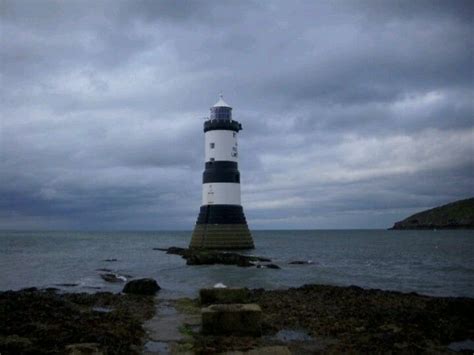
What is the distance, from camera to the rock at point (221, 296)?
16.6 metres

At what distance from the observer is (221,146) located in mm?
44531

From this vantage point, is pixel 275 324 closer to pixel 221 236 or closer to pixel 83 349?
pixel 83 349

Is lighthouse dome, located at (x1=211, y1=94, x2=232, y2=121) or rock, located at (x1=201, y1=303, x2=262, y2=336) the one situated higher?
lighthouse dome, located at (x1=211, y1=94, x2=232, y2=121)

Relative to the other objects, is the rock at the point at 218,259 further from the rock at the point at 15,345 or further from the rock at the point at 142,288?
the rock at the point at 15,345

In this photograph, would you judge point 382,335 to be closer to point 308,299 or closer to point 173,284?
point 308,299

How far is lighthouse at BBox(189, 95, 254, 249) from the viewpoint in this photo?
44.1 meters

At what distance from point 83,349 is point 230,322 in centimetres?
374

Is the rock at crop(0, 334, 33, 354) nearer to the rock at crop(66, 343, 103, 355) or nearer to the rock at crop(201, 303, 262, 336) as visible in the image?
the rock at crop(66, 343, 103, 355)

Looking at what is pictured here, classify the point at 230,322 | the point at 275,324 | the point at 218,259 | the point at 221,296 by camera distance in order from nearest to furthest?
the point at 230,322 < the point at 275,324 < the point at 221,296 < the point at 218,259

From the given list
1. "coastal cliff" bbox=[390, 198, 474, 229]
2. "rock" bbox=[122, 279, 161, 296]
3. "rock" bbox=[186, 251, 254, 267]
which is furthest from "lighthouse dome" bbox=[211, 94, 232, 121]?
"coastal cliff" bbox=[390, 198, 474, 229]

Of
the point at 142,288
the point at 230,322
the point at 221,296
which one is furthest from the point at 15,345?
the point at 142,288

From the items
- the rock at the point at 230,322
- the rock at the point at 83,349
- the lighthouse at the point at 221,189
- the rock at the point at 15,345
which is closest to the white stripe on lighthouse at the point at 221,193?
the lighthouse at the point at 221,189

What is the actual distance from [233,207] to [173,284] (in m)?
18.5

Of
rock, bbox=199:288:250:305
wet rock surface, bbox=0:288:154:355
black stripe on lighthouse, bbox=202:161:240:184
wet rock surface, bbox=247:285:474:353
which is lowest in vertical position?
wet rock surface, bbox=247:285:474:353
